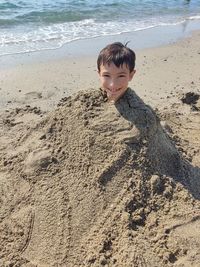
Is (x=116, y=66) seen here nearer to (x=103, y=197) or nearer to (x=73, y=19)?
(x=103, y=197)

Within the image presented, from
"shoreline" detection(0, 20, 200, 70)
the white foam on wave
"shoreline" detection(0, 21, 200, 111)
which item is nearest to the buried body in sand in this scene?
"shoreline" detection(0, 21, 200, 111)

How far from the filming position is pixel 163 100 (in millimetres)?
6254

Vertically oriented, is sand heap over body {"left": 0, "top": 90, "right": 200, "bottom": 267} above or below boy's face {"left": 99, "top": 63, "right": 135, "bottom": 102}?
below

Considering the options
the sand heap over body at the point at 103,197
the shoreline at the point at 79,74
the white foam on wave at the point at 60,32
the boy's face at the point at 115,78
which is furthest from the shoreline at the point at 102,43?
the boy's face at the point at 115,78

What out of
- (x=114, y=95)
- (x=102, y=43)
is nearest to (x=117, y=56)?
(x=114, y=95)

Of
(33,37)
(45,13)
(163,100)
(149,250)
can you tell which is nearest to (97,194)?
(149,250)

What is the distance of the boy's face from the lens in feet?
12.0

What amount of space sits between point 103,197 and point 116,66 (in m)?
1.05

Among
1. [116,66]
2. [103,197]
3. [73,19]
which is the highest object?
[116,66]

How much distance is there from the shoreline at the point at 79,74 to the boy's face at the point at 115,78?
89.8 inches

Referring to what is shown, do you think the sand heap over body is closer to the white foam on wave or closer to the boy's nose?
the boy's nose

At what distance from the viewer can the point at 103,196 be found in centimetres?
363

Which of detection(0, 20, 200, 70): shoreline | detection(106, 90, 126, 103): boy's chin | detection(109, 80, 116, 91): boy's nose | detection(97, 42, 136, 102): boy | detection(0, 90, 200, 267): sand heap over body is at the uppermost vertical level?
detection(97, 42, 136, 102): boy

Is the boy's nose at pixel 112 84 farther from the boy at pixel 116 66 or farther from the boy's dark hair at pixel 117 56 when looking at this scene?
the boy's dark hair at pixel 117 56
